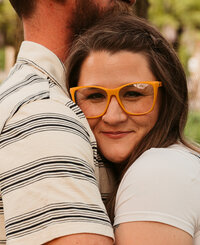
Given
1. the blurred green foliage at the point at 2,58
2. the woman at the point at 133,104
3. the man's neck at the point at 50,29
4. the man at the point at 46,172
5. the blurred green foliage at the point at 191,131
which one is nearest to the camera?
the man at the point at 46,172

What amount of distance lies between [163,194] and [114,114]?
514 millimetres

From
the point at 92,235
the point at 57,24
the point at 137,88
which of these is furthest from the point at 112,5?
the point at 92,235

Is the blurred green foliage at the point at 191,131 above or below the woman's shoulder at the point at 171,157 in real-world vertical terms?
below

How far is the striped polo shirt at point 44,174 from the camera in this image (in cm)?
160

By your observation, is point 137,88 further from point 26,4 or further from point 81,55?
point 26,4

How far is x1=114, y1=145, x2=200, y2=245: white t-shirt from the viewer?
1.70m

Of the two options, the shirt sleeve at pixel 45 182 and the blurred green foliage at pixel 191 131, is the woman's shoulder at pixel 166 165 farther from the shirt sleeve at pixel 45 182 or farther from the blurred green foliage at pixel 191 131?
the blurred green foliage at pixel 191 131

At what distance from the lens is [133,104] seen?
214 cm

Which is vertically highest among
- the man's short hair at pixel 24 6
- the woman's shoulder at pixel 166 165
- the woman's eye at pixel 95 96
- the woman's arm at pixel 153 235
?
the man's short hair at pixel 24 6

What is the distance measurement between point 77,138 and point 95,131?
48 cm

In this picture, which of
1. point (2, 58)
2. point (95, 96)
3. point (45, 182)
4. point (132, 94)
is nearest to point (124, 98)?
point (132, 94)

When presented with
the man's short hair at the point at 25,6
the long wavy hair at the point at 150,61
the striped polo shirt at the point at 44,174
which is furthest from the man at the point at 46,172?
the man's short hair at the point at 25,6

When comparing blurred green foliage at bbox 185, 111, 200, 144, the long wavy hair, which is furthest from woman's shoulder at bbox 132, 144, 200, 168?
blurred green foliage at bbox 185, 111, 200, 144

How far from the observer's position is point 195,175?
1.81 m
